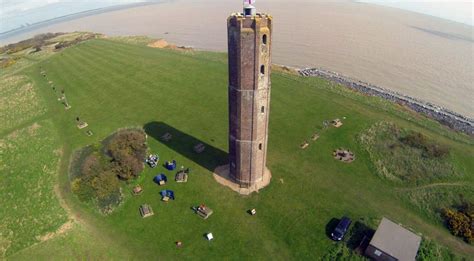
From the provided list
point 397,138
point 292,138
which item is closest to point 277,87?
point 292,138

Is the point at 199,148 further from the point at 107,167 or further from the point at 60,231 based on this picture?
the point at 60,231

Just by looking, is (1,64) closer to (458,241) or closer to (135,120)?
(135,120)

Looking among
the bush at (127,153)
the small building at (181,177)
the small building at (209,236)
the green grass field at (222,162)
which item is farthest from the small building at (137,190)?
the small building at (209,236)

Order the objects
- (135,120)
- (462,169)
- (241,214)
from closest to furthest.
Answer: (241,214) → (462,169) → (135,120)

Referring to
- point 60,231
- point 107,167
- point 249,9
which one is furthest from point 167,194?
point 249,9

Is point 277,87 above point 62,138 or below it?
above

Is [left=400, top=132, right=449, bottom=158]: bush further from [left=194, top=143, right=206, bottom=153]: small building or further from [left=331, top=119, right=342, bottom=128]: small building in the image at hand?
[left=194, top=143, right=206, bottom=153]: small building
